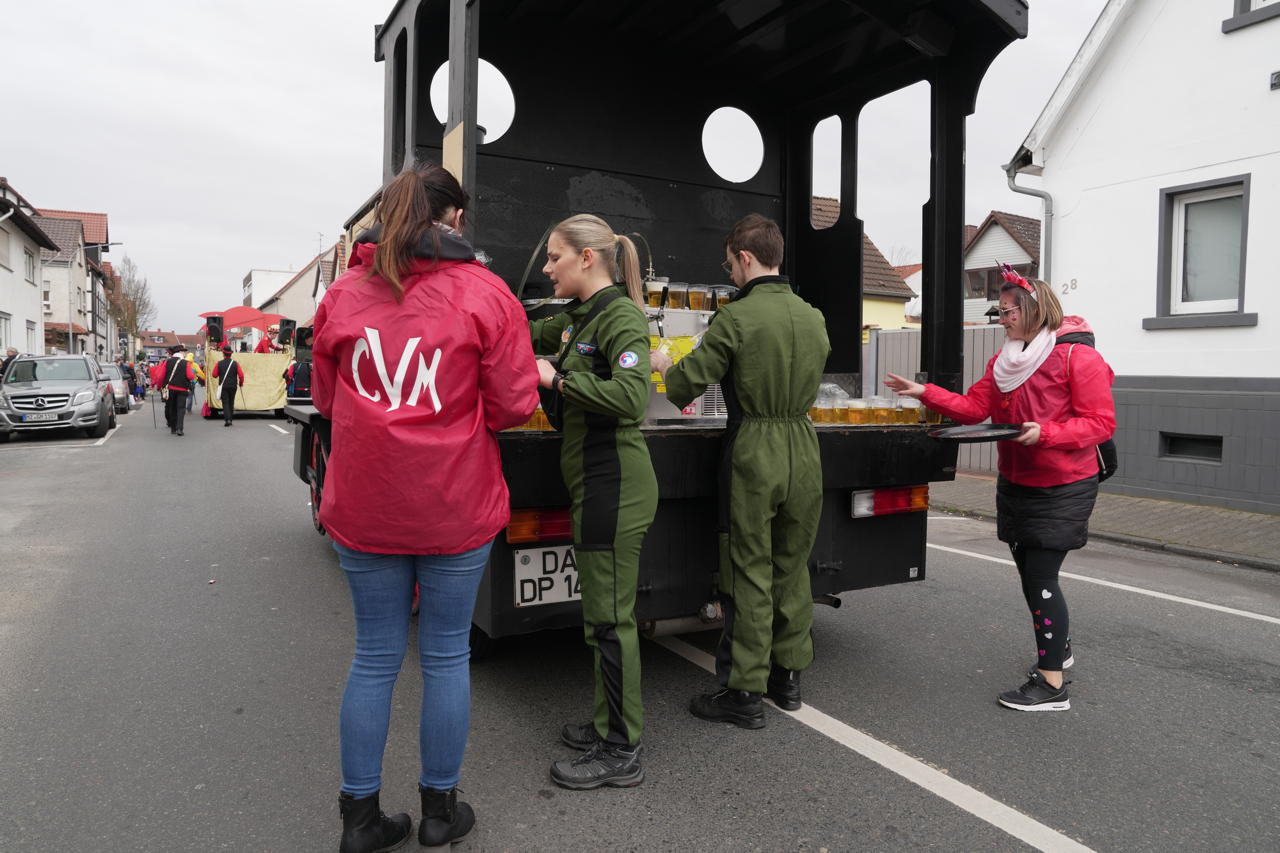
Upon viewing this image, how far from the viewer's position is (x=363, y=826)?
8.41 feet

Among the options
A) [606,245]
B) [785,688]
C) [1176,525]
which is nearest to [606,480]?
[606,245]

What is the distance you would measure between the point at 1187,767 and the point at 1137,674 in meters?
1.14

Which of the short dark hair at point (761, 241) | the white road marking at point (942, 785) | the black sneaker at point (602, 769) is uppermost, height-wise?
the short dark hair at point (761, 241)

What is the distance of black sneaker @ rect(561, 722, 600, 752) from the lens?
3338 mm

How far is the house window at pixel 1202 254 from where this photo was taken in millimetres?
10055

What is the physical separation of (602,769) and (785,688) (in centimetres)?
101

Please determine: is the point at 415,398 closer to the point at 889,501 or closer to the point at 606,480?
the point at 606,480

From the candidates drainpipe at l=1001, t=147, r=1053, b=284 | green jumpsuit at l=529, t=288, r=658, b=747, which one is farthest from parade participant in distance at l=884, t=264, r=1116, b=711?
drainpipe at l=1001, t=147, r=1053, b=284

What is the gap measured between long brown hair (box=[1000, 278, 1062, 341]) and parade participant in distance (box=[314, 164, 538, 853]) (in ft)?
7.38

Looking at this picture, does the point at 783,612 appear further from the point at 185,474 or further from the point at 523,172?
the point at 185,474

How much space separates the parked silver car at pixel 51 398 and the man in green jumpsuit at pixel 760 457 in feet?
56.9

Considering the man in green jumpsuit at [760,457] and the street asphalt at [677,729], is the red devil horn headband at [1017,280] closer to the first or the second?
the man in green jumpsuit at [760,457]

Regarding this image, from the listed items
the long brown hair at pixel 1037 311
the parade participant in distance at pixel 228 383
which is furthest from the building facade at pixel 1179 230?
the parade participant in distance at pixel 228 383

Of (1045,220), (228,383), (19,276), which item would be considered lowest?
(228,383)
